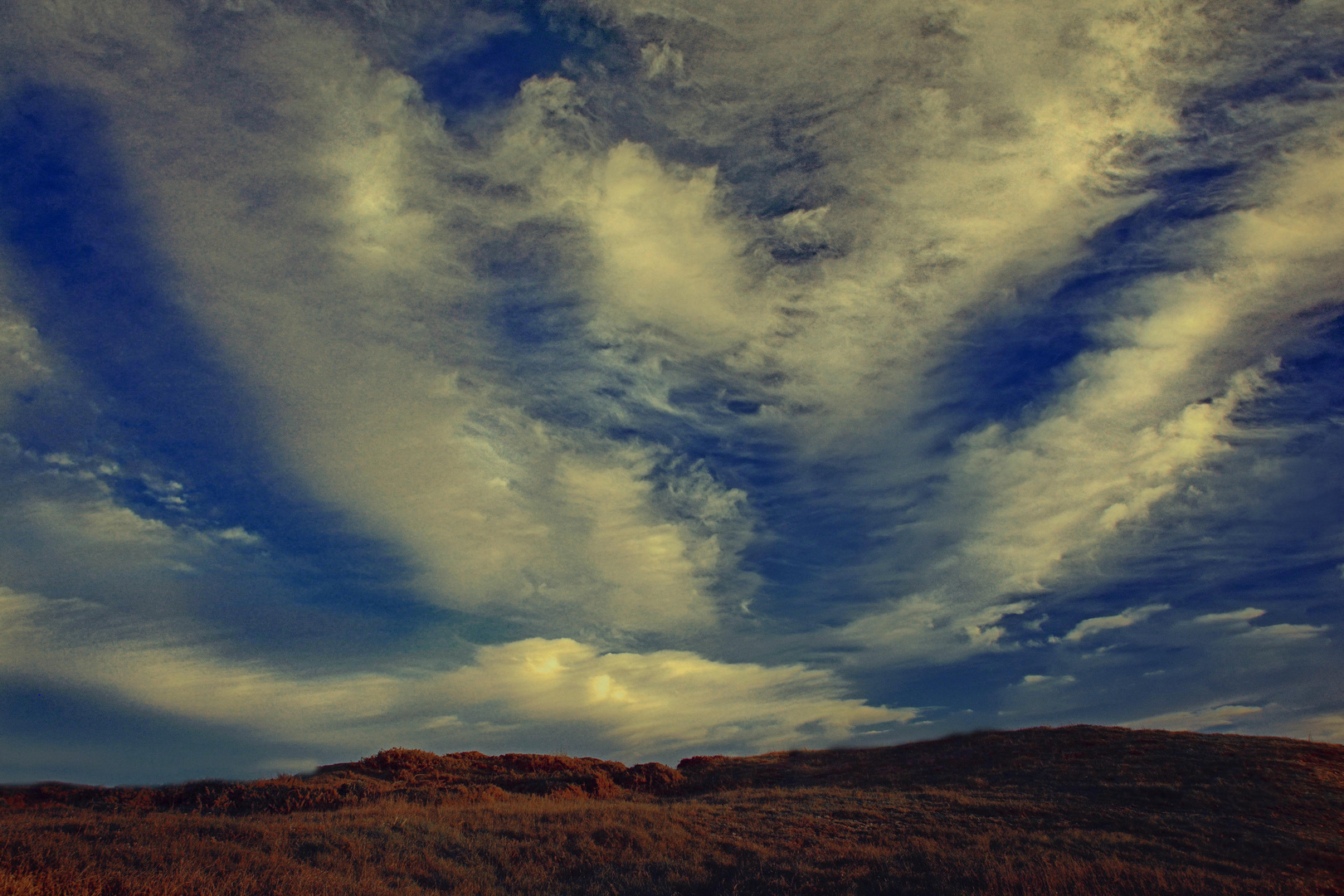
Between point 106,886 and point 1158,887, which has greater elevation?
point 106,886

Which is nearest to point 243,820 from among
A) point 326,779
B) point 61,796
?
point 326,779

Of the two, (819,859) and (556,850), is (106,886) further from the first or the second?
(819,859)

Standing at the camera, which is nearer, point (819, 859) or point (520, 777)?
point (819, 859)

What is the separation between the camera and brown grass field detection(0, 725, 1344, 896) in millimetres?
14758

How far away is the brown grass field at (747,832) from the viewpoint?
14758 millimetres

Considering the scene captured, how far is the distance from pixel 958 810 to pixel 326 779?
24.4 m

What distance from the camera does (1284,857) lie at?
17.5 metres

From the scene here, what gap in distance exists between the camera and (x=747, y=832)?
2170 centimetres

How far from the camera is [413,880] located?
1541 cm

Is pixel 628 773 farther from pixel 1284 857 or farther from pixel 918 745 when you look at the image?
pixel 1284 857

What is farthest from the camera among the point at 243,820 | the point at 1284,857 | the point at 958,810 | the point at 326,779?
the point at 326,779

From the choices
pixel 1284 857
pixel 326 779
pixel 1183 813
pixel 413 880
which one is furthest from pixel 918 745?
pixel 413 880

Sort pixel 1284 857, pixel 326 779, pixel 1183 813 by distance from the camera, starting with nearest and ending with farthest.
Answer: pixel 1284 857, pixel 1183 813, pixel 326 779

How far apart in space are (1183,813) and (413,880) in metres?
22.9
